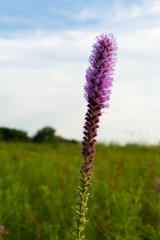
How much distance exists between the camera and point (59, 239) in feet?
10.3

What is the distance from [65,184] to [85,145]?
3530mm

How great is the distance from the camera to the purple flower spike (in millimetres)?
2137

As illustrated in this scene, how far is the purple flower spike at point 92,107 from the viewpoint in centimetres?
214

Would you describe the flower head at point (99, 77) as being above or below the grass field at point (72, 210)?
above

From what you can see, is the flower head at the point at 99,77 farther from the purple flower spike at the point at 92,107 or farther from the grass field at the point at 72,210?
the grass field at the point at 72,210

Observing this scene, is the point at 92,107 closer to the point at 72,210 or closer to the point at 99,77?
the point at 99,77

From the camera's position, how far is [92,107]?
7.30 ft

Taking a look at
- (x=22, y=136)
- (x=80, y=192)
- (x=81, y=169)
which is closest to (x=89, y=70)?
(x=81, y=169)

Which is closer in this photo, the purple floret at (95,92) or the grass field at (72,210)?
the purple floret at (95,92)

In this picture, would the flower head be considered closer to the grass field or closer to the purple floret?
the purple floret

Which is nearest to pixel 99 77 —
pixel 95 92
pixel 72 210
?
pixel 95 92

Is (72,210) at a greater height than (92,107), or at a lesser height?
lesser

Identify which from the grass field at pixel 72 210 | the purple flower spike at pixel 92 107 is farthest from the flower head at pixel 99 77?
the grass field at pixel 72 210

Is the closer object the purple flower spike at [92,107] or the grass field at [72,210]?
the purple flower spike at [92,107]
